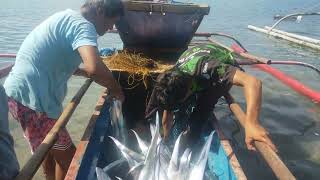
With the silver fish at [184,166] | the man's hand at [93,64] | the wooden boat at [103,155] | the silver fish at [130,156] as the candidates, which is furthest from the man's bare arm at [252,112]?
the silver fish at [130,156]

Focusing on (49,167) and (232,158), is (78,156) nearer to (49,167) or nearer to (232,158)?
(49,167)

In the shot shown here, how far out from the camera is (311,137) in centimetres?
721

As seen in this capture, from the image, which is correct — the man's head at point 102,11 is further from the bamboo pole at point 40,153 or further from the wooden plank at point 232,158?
the wooden plank at point 232,158

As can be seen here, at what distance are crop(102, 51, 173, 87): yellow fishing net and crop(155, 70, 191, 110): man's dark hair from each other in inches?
44.4

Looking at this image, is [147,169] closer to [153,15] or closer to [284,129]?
[153,15]

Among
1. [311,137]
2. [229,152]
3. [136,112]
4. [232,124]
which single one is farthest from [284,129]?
[229,152]

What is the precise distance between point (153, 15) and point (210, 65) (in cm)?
268

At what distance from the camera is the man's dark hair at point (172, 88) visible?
4.28m

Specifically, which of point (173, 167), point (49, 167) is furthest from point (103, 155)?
point (173, 167)

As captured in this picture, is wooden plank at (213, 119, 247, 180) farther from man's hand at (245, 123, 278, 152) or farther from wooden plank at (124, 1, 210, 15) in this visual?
wooden plank at (124, 1, 210, 15)

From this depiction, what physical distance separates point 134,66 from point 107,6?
2.37m

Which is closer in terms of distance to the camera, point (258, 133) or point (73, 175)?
point (258, 133)

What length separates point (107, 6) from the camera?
3.60 meters

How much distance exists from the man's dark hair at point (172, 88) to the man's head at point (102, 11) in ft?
3.45
